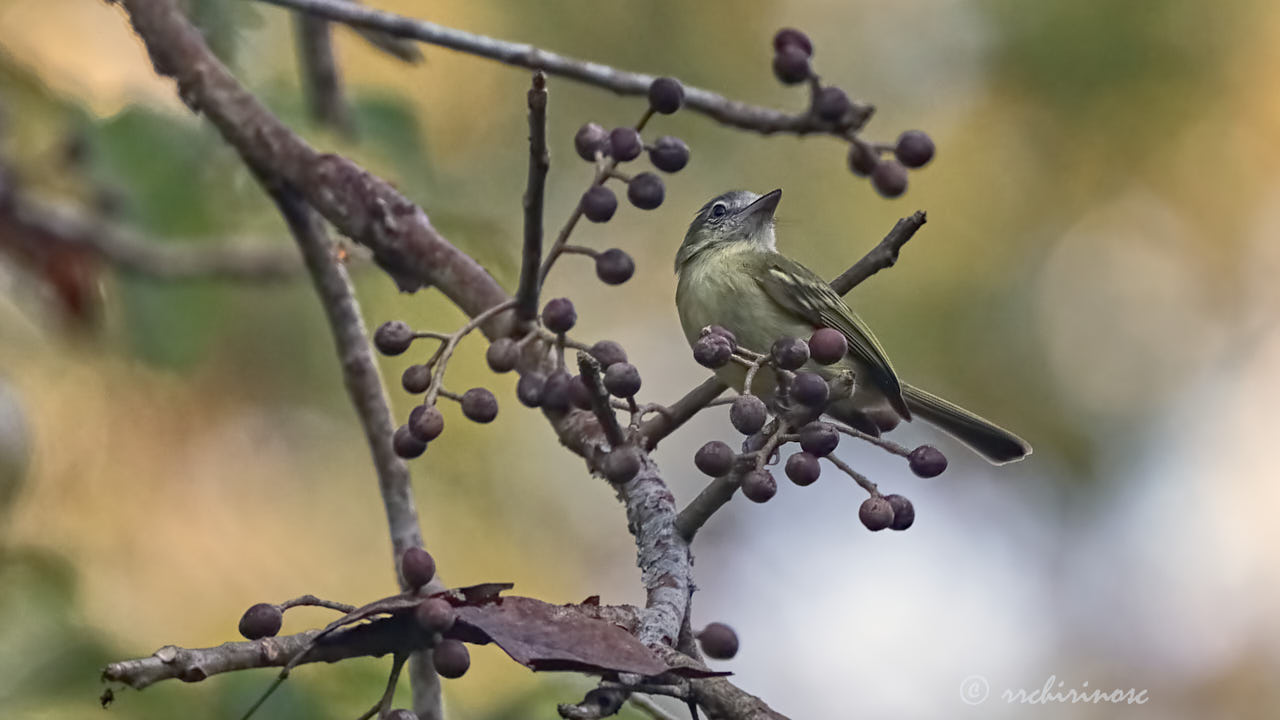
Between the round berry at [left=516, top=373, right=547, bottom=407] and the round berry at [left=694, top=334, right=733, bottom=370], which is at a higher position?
the round berry at [left=516, top=373, right=547, bottom=407]

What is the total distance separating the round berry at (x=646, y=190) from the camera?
2537 millimetres

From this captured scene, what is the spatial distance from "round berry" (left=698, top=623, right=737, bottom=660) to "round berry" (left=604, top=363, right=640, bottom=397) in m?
0.49

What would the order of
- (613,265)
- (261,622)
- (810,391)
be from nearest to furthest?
(261,622) < (810,391) < (613,265)

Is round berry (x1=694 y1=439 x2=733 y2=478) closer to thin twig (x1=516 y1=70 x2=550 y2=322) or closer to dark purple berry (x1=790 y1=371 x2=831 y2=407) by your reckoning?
dark purple berry (x1=790 y1=371 x2=831 y2=407)

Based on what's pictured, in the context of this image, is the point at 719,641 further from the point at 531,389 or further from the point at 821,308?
the point at 821,308

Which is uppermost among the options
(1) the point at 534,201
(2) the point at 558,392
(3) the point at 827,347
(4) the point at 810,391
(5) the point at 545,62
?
(5) the point at 545,62

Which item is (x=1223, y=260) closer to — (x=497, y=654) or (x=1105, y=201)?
(x=1105, y=201)

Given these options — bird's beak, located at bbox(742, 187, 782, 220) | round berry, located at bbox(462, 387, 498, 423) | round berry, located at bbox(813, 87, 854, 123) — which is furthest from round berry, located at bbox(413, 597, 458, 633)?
bird's beak, located at bbox(742, 187, 782, 220)

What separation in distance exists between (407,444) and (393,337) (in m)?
0.28

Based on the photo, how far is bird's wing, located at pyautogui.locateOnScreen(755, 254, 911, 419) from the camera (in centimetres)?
374

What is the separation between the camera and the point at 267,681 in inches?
103

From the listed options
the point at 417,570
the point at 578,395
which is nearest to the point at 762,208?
the point at 578,395

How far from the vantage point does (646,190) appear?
8.32 feet

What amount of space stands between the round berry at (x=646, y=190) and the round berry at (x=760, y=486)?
697 mm
